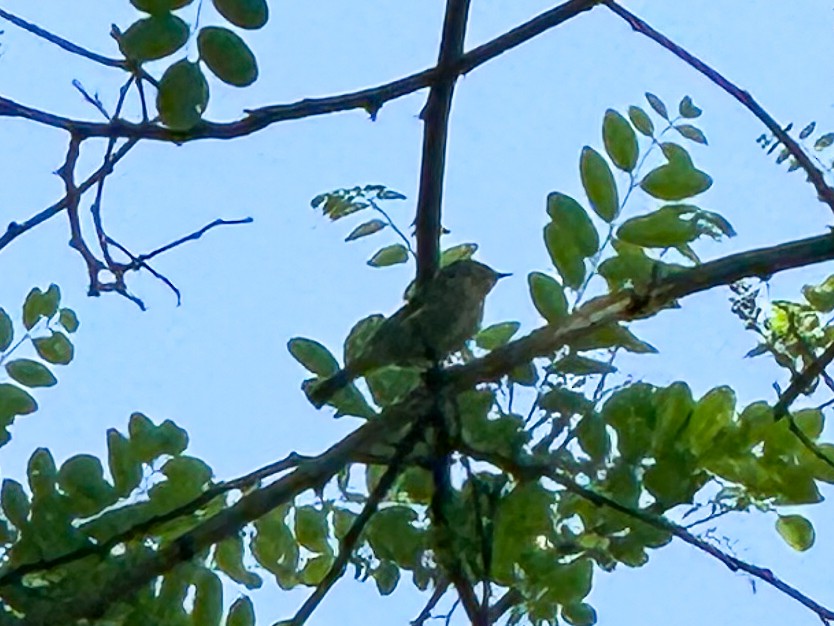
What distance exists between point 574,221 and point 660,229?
56 mm

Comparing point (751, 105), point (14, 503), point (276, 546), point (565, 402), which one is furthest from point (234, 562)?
point (751, 105)

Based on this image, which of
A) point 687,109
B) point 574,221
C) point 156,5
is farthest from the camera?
point 687,109

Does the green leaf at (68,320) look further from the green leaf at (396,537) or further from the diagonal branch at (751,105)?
the diagonal branch at (751,105)

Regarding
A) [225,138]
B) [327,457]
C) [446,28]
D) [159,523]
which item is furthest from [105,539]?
[446,28]

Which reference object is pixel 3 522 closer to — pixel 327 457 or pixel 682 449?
pixel 327 457

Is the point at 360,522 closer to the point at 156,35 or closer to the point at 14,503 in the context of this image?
the point at 14,503

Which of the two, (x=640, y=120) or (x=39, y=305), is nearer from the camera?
(x=640, y=120)

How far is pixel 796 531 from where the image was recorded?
112 centimetres

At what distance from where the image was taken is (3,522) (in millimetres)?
1089

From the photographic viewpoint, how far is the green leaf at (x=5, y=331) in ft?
4.07

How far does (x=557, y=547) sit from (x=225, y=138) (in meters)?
0.34

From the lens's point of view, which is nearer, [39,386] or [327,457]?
[327,457]

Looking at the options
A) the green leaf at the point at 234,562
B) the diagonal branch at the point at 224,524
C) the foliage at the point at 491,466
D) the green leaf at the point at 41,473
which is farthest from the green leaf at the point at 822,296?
the green leaf at the point at 41,473

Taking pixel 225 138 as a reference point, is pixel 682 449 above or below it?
below
